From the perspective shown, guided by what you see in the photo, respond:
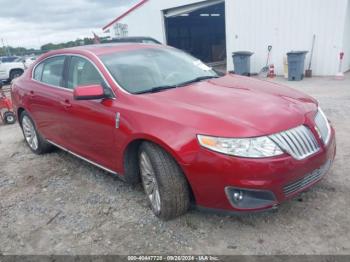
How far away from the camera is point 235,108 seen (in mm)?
2713

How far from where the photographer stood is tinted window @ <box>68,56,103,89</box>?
3.51 meters

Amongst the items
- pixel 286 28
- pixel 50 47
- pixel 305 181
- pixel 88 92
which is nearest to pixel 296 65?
pixel 286 28

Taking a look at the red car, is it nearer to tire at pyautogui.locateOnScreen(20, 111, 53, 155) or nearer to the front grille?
the front grille

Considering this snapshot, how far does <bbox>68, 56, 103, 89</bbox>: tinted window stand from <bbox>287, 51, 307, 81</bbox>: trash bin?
28.2 ft

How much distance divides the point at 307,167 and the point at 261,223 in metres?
0.67

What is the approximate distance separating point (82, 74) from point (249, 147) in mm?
2206

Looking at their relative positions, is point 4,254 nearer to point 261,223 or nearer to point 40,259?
point 40,259

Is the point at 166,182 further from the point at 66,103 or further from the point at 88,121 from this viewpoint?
the point at 66,103

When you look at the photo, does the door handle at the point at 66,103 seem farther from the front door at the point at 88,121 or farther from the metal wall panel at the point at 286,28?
the metal wall panel at the point at 286,28

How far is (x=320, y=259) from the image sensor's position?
95.7 inches

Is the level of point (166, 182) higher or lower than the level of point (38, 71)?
lower

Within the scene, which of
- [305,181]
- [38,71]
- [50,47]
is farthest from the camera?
[50,47]

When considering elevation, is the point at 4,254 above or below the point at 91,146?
below

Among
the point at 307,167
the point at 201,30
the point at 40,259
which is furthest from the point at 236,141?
the point at 201,30
